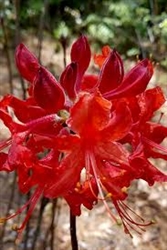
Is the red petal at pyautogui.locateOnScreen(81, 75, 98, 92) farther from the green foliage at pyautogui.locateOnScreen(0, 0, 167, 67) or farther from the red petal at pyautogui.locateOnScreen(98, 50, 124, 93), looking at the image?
the green foliage at pyautogui.locateOnScreen(0, 0, 167, 67)

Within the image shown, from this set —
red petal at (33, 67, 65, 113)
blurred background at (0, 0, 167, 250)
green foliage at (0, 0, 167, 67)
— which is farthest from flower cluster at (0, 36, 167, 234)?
green foliage at (0, 0, 167, 67)

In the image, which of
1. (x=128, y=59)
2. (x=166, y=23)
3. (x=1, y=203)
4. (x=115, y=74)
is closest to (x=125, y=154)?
(x=115, y=74)

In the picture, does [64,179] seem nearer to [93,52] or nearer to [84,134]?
[84,134]

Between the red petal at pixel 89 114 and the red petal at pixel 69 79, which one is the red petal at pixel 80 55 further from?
the red petal at pixel 89 114

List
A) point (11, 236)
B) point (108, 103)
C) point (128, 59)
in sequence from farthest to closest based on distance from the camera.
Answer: point (128, 59) < point (11, 236) < point (108, 103)

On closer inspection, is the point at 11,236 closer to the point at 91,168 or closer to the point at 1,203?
the point at 1,203

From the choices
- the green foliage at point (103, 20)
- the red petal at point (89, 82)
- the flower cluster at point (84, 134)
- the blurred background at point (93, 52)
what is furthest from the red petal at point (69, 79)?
the green foliage at point (103, 20)

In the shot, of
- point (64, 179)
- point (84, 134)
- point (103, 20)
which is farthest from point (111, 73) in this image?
point (103, 20)
